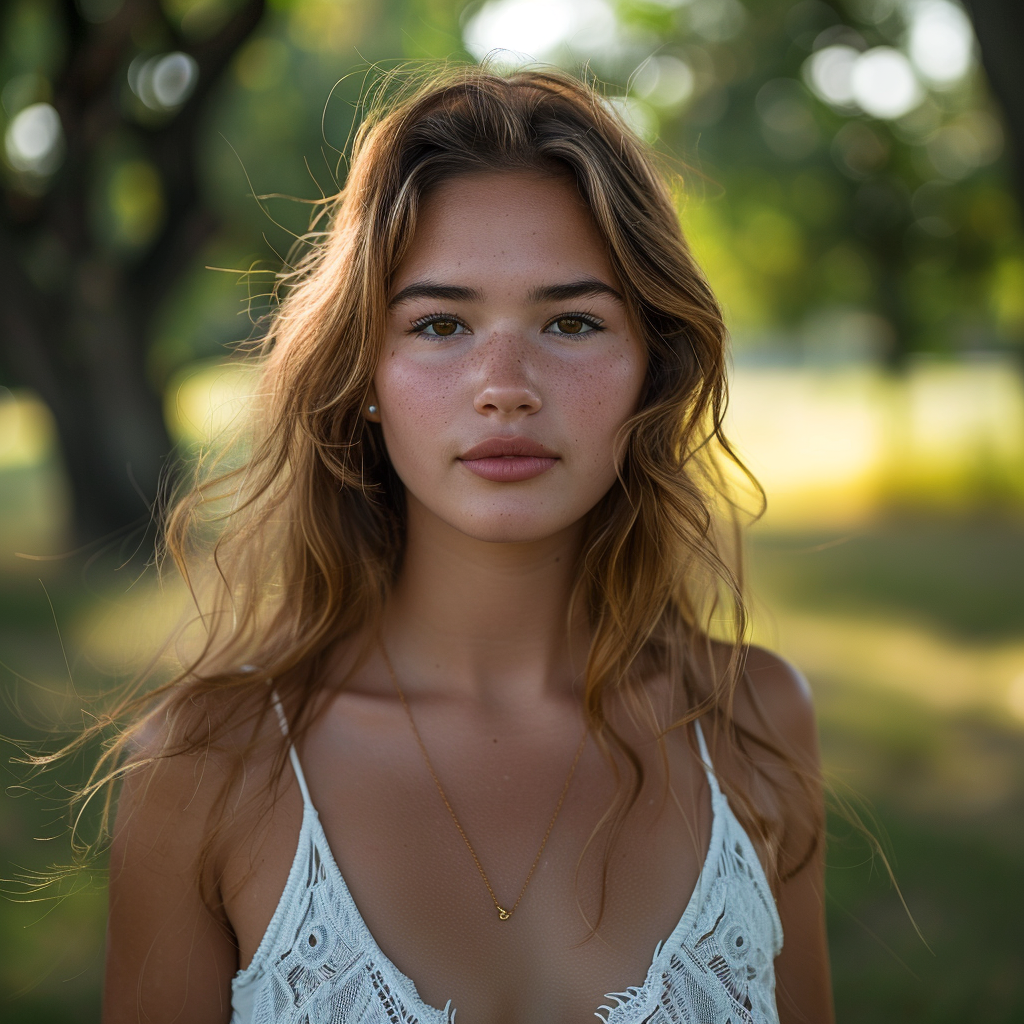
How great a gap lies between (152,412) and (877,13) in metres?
8.35

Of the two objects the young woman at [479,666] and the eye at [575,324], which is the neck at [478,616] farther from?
the eye at [575,324]

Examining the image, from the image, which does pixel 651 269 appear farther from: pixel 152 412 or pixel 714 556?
pixel 152 412

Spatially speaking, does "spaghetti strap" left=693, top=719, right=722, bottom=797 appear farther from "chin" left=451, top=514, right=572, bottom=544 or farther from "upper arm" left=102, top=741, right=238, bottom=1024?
"upper arm" left=102, top=741, right=238, bottom=1024

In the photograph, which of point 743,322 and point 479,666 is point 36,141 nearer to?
point 479,666

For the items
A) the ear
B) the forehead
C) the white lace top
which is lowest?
the white lace top

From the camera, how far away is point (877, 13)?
1127 centimetres

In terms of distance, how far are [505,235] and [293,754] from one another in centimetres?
96

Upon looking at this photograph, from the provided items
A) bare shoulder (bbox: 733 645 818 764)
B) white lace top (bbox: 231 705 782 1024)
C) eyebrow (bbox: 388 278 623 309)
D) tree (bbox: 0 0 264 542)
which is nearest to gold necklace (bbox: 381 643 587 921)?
white lace top (bbox: 231 705 782 1024)

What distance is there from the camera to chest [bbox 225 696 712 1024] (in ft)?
5.67

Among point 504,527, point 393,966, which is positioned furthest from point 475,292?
point 393,966

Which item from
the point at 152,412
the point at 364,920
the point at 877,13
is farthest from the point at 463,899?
the point at 877,13

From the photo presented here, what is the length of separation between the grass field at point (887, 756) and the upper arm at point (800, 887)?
173 mm

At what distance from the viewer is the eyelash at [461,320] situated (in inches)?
72.2

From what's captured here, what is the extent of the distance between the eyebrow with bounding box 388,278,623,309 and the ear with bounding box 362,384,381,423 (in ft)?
0.56
